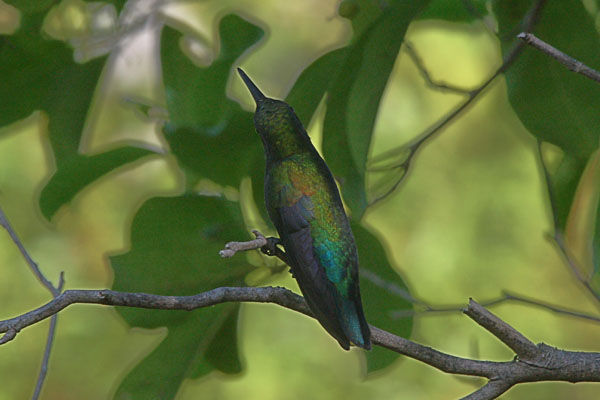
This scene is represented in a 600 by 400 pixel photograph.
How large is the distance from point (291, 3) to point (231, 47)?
2029 millimetres

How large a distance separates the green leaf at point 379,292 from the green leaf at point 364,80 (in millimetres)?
60

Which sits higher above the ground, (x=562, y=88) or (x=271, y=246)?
(x=562, y=88)

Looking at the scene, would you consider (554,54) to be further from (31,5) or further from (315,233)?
(31,5)

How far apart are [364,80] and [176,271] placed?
47 centimetres

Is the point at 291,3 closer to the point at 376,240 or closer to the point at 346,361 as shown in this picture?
the point at 346,361

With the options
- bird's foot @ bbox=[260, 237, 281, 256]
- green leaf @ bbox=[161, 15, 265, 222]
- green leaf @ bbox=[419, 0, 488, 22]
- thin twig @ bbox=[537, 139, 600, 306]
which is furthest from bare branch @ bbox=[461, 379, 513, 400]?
green leaf @ bbox=[419, 0, 488, 22]

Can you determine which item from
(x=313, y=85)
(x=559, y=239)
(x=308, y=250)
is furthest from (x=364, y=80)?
(x=559, y=239)

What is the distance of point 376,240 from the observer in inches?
57.8

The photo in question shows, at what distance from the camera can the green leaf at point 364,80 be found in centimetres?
133

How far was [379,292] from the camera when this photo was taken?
152 centimetres

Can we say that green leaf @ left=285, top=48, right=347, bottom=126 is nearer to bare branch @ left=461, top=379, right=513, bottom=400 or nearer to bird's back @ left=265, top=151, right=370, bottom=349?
bird's back @ left=265, top=151, right=370, bottom=349

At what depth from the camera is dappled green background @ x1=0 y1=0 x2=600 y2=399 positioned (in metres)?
3.19

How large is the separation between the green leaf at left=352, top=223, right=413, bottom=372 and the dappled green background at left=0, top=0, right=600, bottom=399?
1594mm

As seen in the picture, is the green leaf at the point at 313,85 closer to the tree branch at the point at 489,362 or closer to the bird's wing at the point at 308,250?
the bird's wing at the point at 308,250
